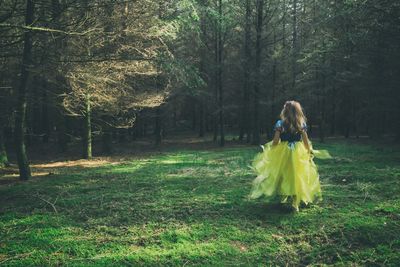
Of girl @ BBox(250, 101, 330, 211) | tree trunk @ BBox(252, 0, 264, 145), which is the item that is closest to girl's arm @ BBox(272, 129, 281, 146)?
girl @ BBox(250, 101, 330, 211)

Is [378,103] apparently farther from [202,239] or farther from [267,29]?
[202,239]

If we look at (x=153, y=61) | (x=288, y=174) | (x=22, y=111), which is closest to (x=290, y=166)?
(x=288, y=174)

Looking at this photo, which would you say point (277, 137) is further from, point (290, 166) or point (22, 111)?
point (22, 111)

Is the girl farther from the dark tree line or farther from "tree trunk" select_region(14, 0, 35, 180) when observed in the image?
"tree trunk" select_region(14, 0, 35, 180)

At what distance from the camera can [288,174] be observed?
6.78 meters

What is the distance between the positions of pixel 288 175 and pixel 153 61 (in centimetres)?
888

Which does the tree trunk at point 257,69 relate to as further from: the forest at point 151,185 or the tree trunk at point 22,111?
the tree trunk at point 22,111

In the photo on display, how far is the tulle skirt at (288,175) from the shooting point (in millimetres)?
6680

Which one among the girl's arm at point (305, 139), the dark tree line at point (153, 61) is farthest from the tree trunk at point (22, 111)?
the girl's arm at point (305, 139)

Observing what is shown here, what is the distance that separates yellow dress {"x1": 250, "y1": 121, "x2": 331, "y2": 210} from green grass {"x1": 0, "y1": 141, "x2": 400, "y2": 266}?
364 mm

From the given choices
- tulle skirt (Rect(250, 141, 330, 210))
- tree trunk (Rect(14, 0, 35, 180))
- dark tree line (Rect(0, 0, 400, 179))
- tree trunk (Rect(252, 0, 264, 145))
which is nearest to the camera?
tulle skirt (Rect(250, 141, 330, 210))

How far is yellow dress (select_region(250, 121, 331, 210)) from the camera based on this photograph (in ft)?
21.9

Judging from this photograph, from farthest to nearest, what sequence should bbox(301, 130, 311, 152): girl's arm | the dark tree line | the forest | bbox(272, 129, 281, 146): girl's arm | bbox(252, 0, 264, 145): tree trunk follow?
bbox(252, 0, 264, 145): tree trunk
the dark tree line
bbox(272, 129, 281, 146): girl's arm
bbox(301, 130, 311, 152): girl's arm
the forest

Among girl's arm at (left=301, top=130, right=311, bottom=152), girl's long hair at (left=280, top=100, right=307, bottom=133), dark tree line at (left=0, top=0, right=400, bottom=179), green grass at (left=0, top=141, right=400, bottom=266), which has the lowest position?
green grass at (left=0, top=141, right=400, bottom=266)
